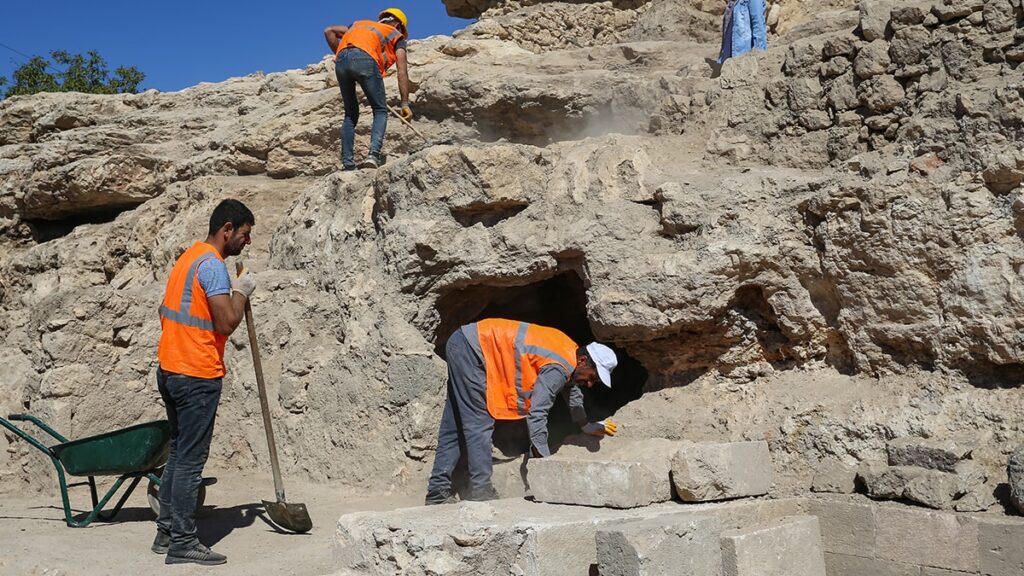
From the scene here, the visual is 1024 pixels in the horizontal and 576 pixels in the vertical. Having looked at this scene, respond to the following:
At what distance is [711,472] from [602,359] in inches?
37.1

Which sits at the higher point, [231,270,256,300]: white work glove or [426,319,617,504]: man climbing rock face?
[231,270,256,300]: white work glove

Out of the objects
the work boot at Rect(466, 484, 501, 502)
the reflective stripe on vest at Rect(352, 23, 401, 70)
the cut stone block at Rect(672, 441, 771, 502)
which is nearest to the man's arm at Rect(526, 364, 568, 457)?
the work boot at Rect(466, 484, 501, 502)

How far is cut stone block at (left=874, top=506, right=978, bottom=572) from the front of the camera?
3.90 meters

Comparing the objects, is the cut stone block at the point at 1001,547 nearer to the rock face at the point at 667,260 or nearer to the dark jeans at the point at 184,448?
the rock face at the point at 667,260

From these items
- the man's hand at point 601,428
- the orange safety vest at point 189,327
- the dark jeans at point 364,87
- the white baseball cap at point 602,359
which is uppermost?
the dark jeans at point 364,87

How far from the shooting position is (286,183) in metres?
7.78

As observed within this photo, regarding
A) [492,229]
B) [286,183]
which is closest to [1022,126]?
[492,229]

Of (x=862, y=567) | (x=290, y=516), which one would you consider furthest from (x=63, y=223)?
(x=862, y=567)

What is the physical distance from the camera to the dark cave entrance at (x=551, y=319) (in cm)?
611

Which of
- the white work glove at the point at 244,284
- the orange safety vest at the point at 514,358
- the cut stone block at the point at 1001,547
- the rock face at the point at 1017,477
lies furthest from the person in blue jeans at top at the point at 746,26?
the white work glove at the point at 244,284

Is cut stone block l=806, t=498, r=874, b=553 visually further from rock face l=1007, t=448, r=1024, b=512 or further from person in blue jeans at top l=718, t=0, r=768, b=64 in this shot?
person in blue jeans at top l=718, t=0, r=768, b=64

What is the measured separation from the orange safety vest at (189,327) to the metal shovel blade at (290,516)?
838 millimetres

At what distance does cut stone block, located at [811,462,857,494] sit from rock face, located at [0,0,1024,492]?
0.35ft

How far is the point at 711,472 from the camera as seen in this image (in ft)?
14.0
